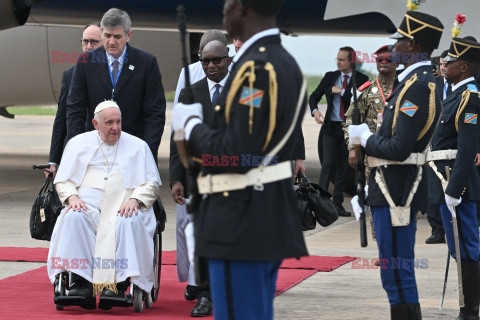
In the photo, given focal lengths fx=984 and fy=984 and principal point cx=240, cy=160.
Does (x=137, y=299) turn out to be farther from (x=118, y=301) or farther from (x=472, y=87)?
(x=472, y=87)

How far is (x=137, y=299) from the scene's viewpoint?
226 inches

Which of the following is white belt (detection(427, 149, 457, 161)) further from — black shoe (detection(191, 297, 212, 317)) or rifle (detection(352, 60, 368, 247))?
black shoe (detection(191, 297, 212, 317))

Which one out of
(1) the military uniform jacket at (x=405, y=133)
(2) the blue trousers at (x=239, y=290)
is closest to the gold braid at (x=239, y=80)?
(2) the blue trousers at (x=239, y=290)

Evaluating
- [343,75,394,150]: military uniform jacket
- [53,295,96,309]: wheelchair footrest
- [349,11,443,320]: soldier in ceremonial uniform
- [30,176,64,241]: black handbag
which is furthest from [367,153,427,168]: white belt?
[343,75,394,150]: military uniform jacket

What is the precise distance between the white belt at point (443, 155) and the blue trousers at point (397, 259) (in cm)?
149

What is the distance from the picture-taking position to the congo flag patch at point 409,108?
4.45 metres

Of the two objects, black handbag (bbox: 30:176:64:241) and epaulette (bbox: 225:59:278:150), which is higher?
epaulette (bbox: 225:59:278:150)

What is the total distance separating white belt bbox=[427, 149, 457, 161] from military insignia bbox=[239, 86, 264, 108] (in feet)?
10.2

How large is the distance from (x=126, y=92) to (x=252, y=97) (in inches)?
125

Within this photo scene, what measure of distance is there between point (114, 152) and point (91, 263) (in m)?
0.71

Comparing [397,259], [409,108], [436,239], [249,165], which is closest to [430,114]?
[409,108]

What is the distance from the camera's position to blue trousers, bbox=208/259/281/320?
3.21m

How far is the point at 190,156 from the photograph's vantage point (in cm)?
332

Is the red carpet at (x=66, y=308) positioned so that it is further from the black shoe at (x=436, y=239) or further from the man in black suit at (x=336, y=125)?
the man in black suit at (x=336, y=125)
